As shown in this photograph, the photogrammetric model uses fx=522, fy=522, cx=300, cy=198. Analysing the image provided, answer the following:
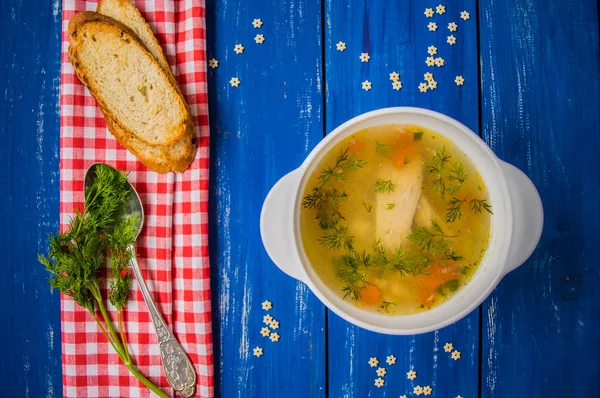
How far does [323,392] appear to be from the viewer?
145 centimetres

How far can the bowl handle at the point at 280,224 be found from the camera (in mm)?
1233

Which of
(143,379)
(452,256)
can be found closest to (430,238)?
(452,256)

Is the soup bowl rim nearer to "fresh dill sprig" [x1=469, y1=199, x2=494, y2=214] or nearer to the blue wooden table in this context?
"fresh dill sprig" [x1=469, y1=199, x2=494, y2=214]

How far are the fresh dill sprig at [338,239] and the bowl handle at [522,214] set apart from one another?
38 cm

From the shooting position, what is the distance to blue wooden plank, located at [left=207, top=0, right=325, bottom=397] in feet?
4.67

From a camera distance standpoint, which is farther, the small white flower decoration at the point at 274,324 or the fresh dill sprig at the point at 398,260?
the small white flower decoration at the point at 274,324

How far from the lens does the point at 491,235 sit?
1275 mm

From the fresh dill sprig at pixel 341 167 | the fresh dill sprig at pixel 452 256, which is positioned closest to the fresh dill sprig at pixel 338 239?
the fresh dill sprig at pixel 341 167

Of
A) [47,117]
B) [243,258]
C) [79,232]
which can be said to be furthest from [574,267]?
[47,117]

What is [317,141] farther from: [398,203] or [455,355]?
[455,355]

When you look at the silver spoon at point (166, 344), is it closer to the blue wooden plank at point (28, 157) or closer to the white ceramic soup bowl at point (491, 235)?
the blue wooden plank at point (28, 157)

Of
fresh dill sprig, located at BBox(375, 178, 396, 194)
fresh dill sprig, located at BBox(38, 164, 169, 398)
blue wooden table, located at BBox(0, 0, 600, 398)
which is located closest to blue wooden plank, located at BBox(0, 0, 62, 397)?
blue wooden table, located at BBox(0, 0, 600, 398)

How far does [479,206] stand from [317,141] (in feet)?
1.49

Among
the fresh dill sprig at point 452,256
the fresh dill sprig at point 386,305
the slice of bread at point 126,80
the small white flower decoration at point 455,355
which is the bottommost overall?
the small white flower decoration at point 455,355
